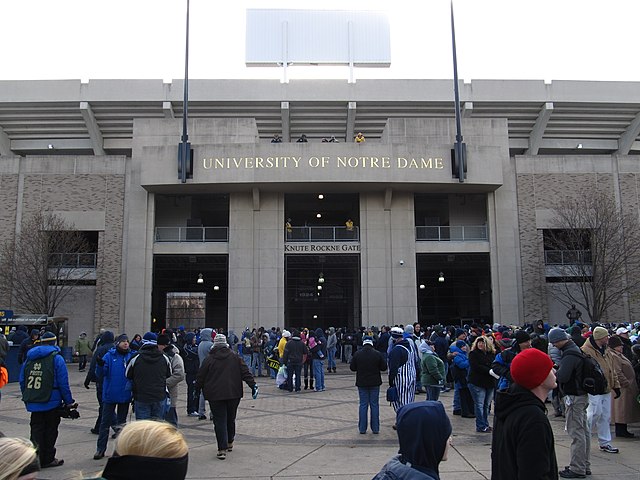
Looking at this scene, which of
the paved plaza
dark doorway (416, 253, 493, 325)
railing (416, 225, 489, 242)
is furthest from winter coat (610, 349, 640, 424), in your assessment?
dark doorway (416, 253, 493, 325)

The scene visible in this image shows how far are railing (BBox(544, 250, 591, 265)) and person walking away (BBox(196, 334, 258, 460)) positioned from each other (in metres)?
27.5

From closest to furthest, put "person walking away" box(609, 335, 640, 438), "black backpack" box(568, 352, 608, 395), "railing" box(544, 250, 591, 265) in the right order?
"black backpack" box(568, 352, 608, 395) → "person walking away" box(609, 335, 640, 438) → "railing" box(544, 250, 591, 265)

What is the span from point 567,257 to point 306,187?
15165mm

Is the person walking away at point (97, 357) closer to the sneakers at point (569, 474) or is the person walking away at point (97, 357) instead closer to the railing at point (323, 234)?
the sneakers at point (569, 474)

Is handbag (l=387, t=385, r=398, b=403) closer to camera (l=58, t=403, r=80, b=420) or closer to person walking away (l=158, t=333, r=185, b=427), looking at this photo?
person walking away (l=158, t=333, r=185, b=427)

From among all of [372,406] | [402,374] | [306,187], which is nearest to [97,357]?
[372,406]

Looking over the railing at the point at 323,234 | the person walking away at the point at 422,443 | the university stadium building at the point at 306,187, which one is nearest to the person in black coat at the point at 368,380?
the person walking away at the point at 422,443

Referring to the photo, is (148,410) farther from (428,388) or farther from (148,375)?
(428,388)

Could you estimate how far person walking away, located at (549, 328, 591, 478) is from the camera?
293 inches

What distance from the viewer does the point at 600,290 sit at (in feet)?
102

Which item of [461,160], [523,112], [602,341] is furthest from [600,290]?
[602,341]

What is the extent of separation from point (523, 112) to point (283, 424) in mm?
33166

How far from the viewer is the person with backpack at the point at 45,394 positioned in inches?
321

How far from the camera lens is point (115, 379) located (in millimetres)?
8969
